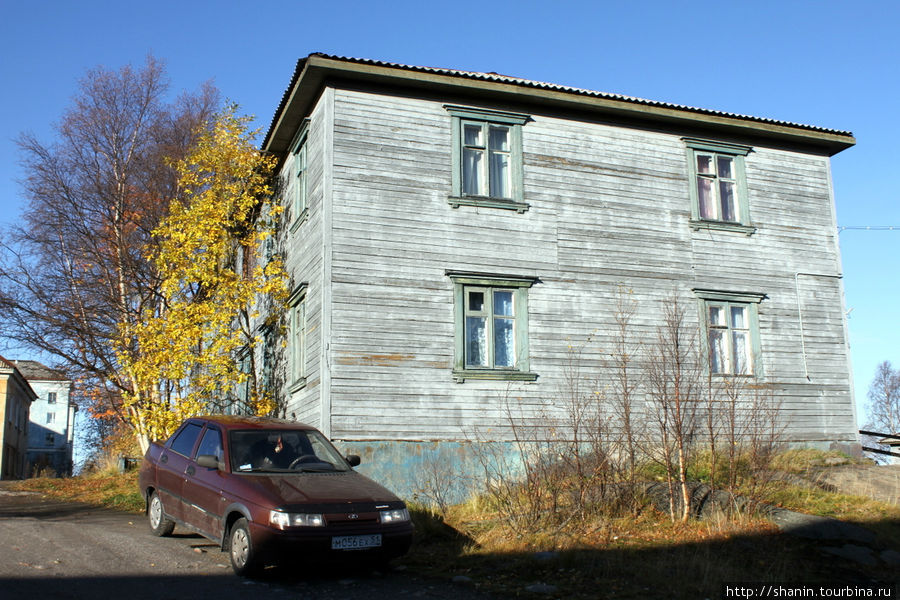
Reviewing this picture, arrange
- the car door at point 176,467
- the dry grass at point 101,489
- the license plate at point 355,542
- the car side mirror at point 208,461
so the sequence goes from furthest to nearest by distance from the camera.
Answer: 1. the dry grass at point 101,489
2. the car door at point 176,467
3. the car side mirror at point 208,461
4. the license plate at point 355,542

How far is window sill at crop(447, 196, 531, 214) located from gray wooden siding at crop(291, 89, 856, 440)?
5.1 inches

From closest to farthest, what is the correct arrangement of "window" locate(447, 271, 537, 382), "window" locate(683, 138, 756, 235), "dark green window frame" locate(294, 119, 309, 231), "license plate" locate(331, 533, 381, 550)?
"license plate" locate(331, 533, 381, 550) < "window" locate(447, 271, 537, 382) < "dark green window frame" locate(294, 119, 309, 231) < "window" locate(683, 138, 756, 235)

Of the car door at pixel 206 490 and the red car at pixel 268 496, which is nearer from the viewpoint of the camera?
the red car at pixel 268 496

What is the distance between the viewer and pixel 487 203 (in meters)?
15.6

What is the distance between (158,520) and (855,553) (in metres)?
8.68

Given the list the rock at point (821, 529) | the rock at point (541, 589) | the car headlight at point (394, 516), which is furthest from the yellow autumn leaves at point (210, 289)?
the rock at point (821, 529)

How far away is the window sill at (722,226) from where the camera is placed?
17156 mm

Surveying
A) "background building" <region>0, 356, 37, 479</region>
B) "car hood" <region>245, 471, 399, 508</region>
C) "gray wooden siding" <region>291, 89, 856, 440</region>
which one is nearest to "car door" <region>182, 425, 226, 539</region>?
"car hood" <region>245, 471, 399, 508</region>

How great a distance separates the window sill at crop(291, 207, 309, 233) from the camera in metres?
16.4

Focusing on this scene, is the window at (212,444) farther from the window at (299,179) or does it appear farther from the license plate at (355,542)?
the window at (299,179)

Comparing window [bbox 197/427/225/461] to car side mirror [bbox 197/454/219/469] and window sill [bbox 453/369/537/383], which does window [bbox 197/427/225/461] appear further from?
window sill [bbox 453/369/537/383]

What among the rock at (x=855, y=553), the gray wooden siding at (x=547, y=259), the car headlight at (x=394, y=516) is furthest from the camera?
the gray wooden siding at (x=547, y=259)

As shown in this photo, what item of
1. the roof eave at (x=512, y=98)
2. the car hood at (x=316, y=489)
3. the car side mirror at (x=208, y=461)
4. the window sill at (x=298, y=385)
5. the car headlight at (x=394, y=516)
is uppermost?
the roof eave at (x=512, y=98)

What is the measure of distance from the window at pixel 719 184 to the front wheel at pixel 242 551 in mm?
12092
